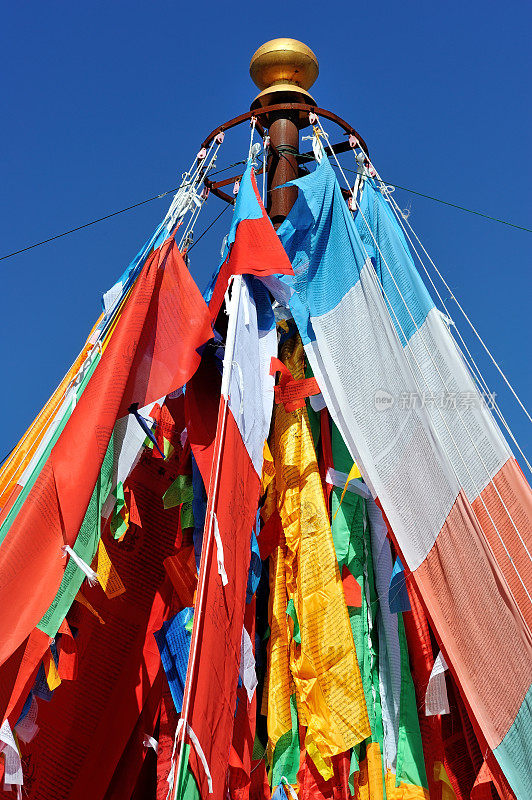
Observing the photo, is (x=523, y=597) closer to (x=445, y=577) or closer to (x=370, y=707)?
(x=445, y=577)

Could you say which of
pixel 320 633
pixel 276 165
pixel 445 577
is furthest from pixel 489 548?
pixel 276 165

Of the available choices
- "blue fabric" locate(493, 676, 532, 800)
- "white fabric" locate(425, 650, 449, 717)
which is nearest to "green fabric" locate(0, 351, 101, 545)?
"white fabric" locate(425, 650, 449, 717)

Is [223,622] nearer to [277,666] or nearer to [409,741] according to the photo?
[277,666]

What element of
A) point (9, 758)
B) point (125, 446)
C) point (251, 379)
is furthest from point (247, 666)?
point (251, 379)

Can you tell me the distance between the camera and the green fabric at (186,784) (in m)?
1.37

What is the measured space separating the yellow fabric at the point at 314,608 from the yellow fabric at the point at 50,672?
1.98ft

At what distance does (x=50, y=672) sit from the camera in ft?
5.87

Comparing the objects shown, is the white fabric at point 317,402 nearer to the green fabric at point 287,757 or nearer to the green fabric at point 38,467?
the green fabric at point 38,467

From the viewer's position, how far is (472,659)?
1.81m

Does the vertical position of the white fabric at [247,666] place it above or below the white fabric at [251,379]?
below

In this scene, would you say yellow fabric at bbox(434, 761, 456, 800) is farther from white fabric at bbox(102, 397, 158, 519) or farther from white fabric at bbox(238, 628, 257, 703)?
white fabric at bbox(102, 397, 158, 519)

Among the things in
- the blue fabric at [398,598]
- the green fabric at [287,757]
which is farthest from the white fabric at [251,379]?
the green fabric at [287,757]

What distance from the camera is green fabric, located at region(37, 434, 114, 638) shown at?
174 centimetres

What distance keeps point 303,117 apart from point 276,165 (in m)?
0.32
